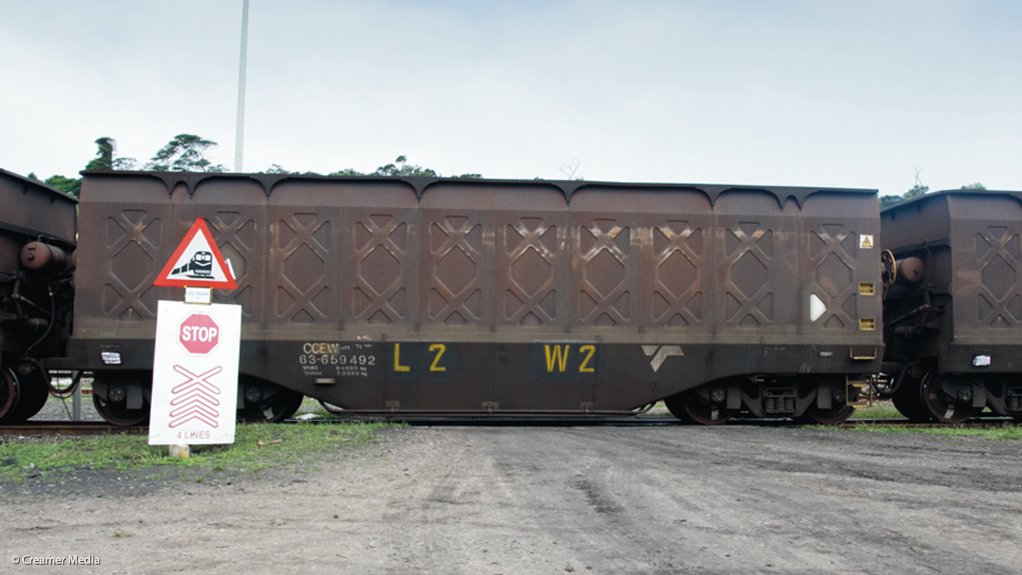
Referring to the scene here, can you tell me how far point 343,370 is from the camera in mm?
11227

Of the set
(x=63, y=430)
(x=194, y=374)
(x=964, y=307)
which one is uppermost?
(x=964, y=307)

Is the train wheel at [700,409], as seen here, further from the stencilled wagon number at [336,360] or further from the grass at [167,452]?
the grass at [167,452]

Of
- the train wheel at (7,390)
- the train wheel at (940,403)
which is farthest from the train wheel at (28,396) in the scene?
the train wheel at (940,403)

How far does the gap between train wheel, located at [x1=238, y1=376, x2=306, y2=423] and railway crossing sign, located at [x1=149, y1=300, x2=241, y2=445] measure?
3366mm

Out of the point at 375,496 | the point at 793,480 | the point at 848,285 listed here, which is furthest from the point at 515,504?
the point at 848,285

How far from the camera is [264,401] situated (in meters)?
11.6

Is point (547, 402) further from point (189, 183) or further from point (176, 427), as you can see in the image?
point (189, 183)

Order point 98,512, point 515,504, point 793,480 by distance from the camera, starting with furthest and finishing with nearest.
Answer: point 793,480, point 515,504, point 98,512

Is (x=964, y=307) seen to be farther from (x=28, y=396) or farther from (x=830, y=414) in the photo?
(x=28, y=396)

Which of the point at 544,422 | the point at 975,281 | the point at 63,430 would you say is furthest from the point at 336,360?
the point at 975,281

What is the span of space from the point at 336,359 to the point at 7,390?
4.99 m

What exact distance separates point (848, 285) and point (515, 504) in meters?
8.38

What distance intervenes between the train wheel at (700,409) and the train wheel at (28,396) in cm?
997

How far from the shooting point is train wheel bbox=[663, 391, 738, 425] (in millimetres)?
12062
